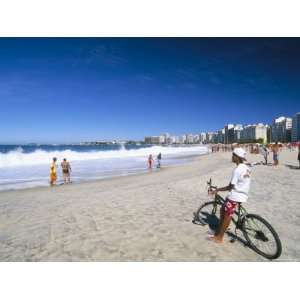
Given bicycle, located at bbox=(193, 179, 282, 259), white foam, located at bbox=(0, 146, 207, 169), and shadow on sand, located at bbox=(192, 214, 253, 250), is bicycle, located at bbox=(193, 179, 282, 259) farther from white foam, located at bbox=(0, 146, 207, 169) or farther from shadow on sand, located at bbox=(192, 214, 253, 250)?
white foam, located at bbox=(0, 146, 207, 169)

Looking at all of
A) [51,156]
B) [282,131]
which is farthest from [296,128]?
[51,156]

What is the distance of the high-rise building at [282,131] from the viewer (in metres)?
179

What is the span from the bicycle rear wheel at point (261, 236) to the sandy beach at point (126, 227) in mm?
174

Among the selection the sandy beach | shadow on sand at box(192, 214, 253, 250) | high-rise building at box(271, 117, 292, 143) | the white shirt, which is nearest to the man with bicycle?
the white shirt

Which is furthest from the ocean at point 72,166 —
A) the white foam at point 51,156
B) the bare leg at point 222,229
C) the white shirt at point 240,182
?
the white shirt at point 240,182

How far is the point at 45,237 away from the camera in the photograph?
18.8ft

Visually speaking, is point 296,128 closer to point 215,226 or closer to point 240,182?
point 215,226

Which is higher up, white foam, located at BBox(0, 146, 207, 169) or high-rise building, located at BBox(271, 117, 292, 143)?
high-rise building, located at BBox(271, 117, 292, 143)

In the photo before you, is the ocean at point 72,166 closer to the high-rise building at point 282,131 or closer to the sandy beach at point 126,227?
the sandy beach at point 126,227

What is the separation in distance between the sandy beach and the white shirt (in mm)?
1112

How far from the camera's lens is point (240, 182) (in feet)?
15.3

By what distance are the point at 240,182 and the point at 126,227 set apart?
3159mm

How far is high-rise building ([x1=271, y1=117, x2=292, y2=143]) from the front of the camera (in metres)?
179
